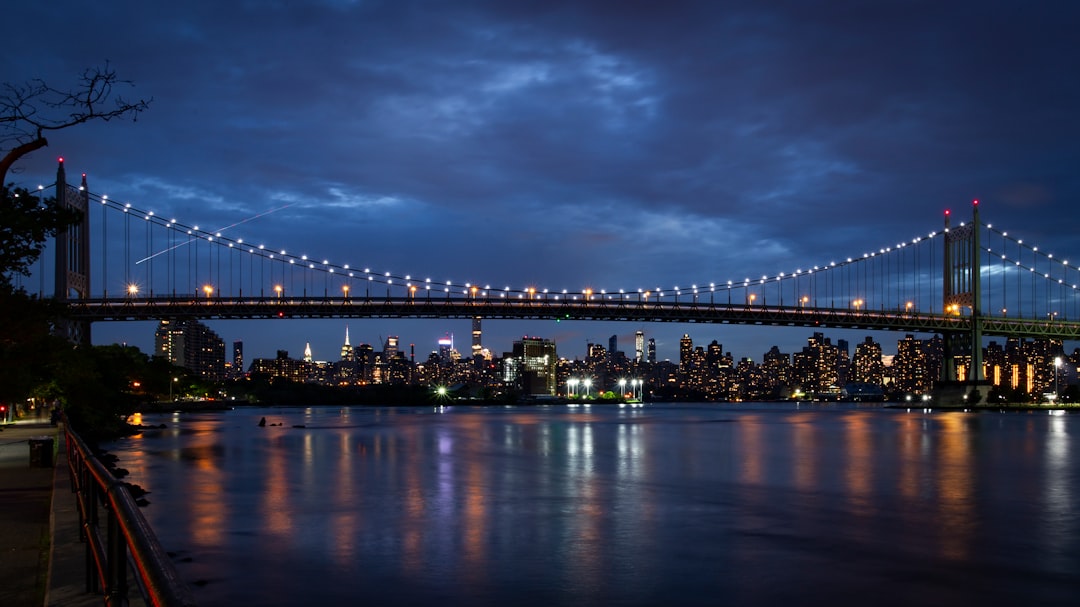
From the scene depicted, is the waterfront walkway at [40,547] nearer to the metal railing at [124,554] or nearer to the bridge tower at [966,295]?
the metal railing at [124,554]

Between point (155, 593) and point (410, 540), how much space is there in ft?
48.0

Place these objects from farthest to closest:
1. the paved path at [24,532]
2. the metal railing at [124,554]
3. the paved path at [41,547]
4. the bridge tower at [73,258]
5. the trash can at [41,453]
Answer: the bridge tower at [73,258] → the trash can at [41,453] → the paved path at [24,532] → the paved path at [41,547] → the metal railing at [124,554]

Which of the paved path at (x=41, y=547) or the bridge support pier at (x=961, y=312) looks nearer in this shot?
the paved path at (x=41, y=547)

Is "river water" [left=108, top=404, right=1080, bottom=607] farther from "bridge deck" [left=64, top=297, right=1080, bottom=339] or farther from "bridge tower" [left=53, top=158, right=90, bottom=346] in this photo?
"bridge deck" [left=64, top=297, right=1080, bottom=339]

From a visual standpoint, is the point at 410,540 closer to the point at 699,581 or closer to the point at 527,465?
the point at 699,581

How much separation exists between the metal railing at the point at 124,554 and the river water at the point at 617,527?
205 inches

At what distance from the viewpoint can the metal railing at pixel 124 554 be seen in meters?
3.42

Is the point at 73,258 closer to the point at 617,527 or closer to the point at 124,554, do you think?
the point at 617,527

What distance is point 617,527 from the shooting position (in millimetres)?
19203

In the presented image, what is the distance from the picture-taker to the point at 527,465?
1385 inches

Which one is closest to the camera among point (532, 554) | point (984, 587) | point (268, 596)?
point (268, 596)

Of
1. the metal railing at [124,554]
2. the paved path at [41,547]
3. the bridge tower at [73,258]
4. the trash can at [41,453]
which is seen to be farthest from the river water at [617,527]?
the bridge tower at [73,258]

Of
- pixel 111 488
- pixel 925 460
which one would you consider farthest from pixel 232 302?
pixel 111 488

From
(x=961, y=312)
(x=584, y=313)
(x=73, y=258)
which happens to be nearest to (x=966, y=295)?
(x=961, y=312)
